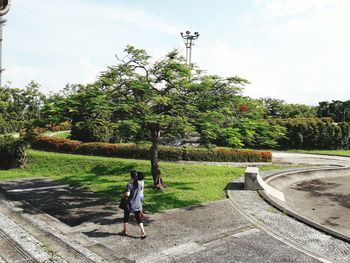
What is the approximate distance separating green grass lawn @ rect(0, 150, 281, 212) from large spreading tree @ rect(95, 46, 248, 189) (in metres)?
2.75

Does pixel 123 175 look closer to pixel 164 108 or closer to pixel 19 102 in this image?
pixel 164 108

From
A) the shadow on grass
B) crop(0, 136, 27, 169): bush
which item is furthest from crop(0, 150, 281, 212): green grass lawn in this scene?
crop(0, 136, 27, 169): bush

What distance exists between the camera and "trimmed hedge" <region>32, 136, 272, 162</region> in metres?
24.0

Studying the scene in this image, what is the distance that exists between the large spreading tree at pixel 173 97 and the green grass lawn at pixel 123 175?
108 inches

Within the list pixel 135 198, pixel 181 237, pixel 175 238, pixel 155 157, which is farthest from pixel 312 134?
pixel 135 198

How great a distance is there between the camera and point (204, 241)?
10.5m

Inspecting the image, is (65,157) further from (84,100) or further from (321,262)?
(321,262)

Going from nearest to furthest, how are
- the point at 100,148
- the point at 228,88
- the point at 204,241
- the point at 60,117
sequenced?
the point at 204,241 < the point at 60,117 < the point at 228,88 < the point at 100,148

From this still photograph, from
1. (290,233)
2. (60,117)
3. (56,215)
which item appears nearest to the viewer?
(290,233)

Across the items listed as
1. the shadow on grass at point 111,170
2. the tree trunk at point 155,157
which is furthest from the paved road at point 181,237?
the shadow on grass at point 111,170

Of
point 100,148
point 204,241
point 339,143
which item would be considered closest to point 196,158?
point 100,148

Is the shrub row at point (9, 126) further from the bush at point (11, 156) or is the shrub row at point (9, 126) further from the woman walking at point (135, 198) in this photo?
the woman walking at point (135, 198)

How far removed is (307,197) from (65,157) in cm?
1554

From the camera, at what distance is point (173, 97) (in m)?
15.3
